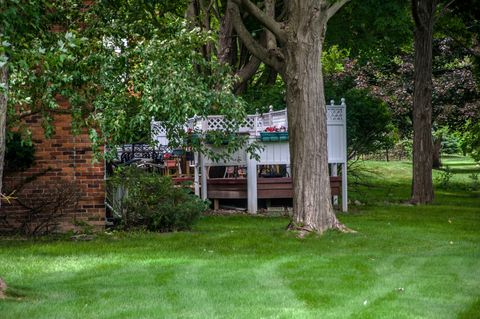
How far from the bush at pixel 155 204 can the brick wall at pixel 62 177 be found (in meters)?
0.45

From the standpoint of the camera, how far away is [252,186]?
58.7 feet

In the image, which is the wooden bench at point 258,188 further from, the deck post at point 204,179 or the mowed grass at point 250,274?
the mowed grass at point 250,274

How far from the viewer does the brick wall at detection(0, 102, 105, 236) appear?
44.5 feet

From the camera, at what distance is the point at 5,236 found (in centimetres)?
1323

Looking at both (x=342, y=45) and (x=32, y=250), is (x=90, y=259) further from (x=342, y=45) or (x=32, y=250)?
(x=342, y=45)

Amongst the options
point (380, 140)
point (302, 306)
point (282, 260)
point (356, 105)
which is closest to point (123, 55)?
point (282, 260)

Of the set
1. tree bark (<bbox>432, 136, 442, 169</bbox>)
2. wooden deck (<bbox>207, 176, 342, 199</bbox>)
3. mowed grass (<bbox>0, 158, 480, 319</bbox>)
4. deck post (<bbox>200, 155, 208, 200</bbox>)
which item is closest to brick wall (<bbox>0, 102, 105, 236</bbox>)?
mowed grass (<bbox>0, 158, 480, 319</bbox>)

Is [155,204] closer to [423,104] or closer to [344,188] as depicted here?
[344,188]

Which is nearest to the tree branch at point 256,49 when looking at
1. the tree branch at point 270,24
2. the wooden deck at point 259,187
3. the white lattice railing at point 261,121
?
the tree branch at point 270,24

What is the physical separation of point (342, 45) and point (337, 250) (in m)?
12.7

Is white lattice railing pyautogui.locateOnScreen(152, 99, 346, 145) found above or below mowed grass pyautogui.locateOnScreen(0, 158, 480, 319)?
above

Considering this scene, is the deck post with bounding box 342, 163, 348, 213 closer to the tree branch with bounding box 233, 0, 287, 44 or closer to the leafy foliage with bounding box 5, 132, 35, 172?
the tree branch with bounding box 233, 0, 287, 44

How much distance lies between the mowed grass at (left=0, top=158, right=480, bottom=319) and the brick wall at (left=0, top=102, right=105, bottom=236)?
803mm

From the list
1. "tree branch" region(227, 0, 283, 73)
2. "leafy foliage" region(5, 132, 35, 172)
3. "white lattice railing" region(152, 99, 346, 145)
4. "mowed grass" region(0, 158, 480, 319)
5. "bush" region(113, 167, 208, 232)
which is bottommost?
"mowed grass" region(0, 158, 480, 319)
